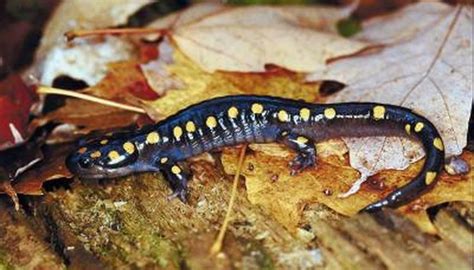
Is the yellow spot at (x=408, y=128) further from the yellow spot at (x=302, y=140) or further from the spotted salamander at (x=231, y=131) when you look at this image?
the yellow spot at (x=302, y=140)

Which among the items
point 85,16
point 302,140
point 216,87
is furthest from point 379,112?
point 85,16

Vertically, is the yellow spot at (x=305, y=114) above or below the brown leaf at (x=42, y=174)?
above

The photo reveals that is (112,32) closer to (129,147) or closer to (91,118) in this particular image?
(91,118)

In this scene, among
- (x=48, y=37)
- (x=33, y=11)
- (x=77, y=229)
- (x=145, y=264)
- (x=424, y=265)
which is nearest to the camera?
(x=424, y=265)

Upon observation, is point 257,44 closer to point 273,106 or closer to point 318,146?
point 273,106

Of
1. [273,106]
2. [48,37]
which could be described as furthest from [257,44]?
[48,37]

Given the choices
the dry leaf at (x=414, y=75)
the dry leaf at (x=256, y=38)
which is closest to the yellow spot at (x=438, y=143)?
the dry leaf at (x=414, y=75)

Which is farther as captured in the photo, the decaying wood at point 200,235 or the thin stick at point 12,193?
the thin stick at point 12,193

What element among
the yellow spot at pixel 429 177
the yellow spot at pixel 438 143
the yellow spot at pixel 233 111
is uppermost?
the yellow spot at pixel 438 143
